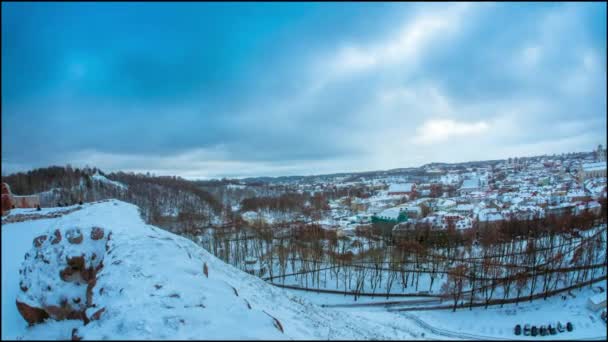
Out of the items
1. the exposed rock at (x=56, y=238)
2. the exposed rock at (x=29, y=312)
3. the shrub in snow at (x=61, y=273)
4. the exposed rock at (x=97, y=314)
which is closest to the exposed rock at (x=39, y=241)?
the shrub in snow at (x=61, y=273)

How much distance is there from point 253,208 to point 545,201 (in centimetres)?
5543

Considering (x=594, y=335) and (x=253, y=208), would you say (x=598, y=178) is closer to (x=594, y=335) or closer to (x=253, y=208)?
(x=594, y=335)

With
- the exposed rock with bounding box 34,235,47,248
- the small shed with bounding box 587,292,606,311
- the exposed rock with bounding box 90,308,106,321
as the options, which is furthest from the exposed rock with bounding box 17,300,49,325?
the small shed with bounding box 587,292,606,311

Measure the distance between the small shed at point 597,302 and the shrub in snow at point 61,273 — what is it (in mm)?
28068

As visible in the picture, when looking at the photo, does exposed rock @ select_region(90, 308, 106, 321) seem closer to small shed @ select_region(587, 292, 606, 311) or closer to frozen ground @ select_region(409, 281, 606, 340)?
frozen ground @ select_region(409, 281, 606, 340)

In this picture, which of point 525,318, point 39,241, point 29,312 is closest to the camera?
point 29,312

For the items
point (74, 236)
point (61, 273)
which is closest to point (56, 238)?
point (74, 236)

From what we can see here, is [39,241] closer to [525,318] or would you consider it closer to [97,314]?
[97,314]

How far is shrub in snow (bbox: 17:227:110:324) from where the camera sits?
8.55m

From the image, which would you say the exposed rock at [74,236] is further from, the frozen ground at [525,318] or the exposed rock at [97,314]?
the frozen ground at [525,318]

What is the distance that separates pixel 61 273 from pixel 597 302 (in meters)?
30.3

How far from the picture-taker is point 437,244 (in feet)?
97.7

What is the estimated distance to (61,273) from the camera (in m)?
9.82

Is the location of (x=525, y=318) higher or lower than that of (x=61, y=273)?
lower
